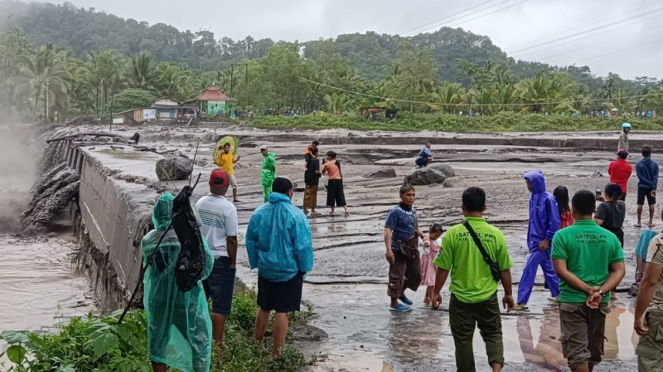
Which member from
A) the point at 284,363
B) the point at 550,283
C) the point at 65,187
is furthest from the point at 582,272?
the point at 65,187

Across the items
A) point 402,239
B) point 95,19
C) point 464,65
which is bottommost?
point 402,239

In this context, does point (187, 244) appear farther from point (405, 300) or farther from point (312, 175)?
point (312, 175)

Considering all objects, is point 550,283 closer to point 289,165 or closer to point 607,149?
point 289,165

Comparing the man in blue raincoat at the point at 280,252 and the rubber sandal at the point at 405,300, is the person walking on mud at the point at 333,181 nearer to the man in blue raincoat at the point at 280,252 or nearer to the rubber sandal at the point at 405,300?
the rubber sandal at the point at 405,300

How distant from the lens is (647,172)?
12906 mm

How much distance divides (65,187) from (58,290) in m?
10.4

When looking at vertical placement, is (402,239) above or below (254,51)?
below

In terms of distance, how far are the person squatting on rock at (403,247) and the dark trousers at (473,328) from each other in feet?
7.21

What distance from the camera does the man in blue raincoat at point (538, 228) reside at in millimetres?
7660

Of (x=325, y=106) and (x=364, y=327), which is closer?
(x=364, y=327)

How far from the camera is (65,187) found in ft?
82.2

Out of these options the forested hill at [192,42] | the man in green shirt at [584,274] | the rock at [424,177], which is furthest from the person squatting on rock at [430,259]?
the forested hill at [192,42]

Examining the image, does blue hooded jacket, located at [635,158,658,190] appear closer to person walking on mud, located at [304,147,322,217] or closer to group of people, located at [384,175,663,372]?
person walking on mud, located at [304,147,322,217]

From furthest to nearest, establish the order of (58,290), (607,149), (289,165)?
(607,149) < (289,165) < (58,290)
